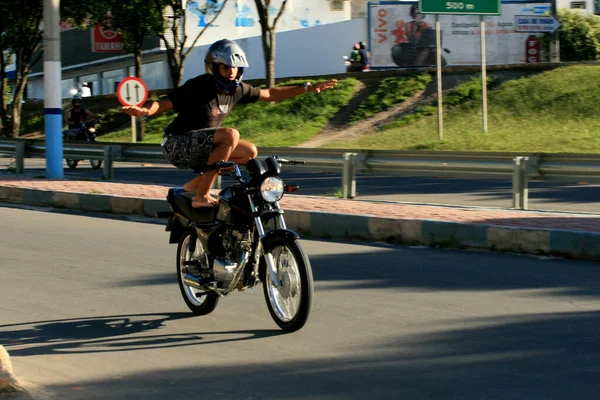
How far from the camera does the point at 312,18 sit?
54.4 meters

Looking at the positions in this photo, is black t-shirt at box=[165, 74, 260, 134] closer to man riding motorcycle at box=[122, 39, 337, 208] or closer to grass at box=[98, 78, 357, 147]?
man riding motorcycle at box=[122, 39, 337, 208]

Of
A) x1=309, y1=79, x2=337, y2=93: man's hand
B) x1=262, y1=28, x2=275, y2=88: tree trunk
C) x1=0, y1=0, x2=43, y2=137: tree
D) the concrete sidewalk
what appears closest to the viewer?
x1=309, y1=79, x2=337, y2=93: man's hand

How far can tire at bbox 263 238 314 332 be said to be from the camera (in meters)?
5.45

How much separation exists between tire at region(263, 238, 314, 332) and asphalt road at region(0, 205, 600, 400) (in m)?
0.13

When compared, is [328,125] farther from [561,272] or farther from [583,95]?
[561,272]

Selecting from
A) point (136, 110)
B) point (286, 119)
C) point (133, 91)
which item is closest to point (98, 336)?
point (136, 110)

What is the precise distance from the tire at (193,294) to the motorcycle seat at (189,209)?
25 cm

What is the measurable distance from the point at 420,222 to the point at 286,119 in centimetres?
2328

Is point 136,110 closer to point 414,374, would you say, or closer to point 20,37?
point 414,374

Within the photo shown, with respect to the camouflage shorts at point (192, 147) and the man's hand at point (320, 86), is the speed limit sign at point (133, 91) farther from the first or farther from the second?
the camouflage shorts at point (192, 147)

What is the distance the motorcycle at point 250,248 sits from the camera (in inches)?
218

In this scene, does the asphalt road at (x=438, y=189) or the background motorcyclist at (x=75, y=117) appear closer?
the asphalt road at (x=438, y=189)

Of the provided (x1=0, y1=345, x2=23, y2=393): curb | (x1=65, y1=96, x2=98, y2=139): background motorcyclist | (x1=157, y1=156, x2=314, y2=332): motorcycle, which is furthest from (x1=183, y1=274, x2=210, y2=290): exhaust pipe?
(x1=65, y1=96, x2=98, y2=139): background motorcyclist

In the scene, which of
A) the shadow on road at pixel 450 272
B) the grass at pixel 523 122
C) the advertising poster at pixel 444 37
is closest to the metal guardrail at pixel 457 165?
the shadow on road at pixel 450 272
